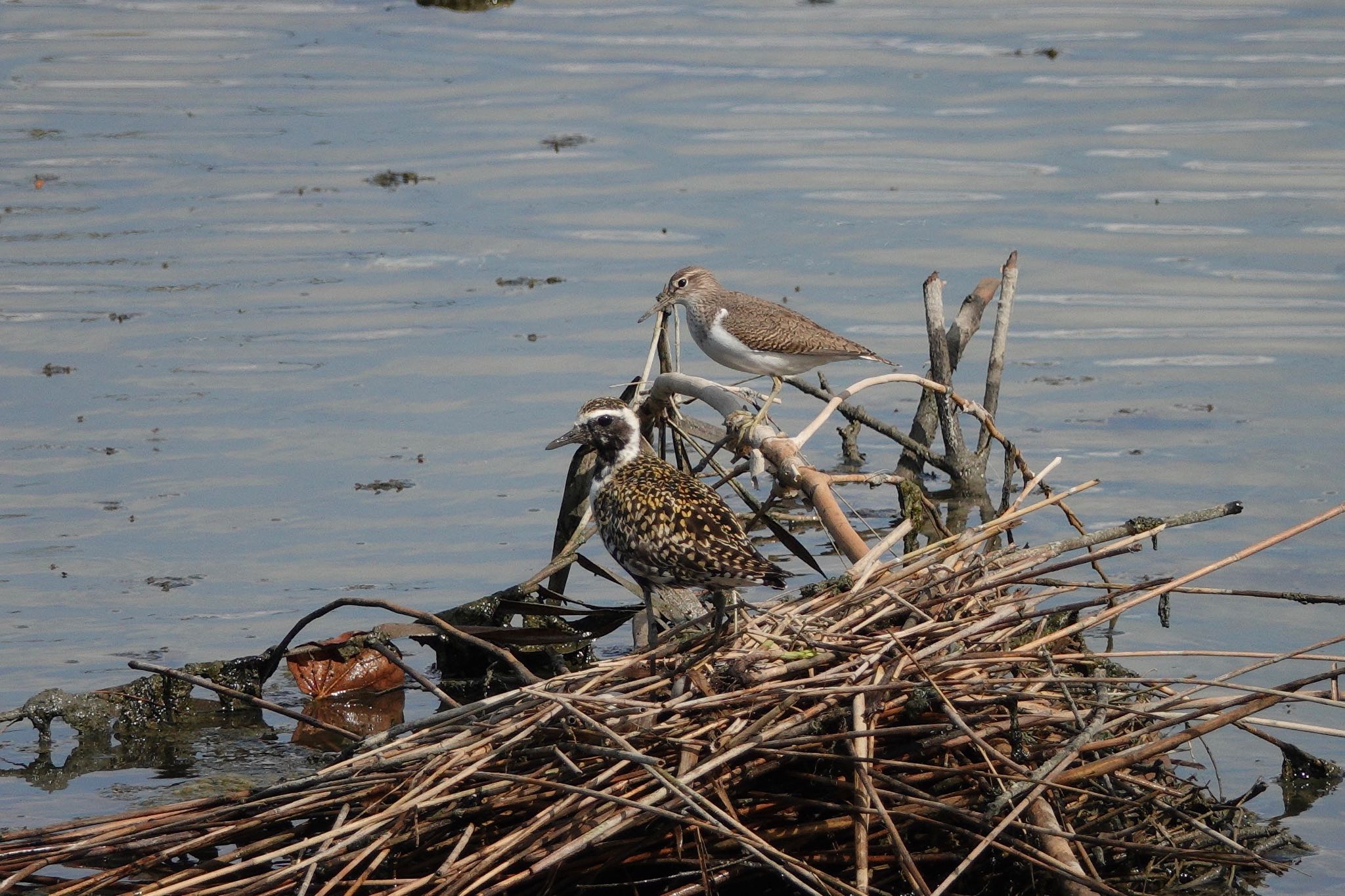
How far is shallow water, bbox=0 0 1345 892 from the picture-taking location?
1029 centimetres

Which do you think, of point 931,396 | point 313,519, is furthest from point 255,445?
point 931,396

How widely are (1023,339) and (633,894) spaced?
8803 millimetres

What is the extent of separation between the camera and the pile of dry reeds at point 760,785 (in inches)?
228

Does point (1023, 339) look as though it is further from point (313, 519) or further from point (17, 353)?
point (17, 353)

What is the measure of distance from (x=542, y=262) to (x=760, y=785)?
10047mm

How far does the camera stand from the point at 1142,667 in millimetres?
8883

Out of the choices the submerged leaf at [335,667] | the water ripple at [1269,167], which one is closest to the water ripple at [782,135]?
the water ripple at [1269,167]

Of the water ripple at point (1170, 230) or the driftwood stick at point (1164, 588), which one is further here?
the water ripple at point (1170, 230)

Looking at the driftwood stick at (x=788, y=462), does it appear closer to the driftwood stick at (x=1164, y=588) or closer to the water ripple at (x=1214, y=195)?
the driftwood stick at (x=1164, y=588)

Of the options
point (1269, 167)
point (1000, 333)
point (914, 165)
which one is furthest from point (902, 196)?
point (1000, 333)

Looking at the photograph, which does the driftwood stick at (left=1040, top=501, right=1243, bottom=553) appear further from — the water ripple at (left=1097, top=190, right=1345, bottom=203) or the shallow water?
the water ripple at (left=1097, top=190, right=1345, bottom=203)

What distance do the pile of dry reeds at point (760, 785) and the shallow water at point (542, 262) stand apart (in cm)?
148

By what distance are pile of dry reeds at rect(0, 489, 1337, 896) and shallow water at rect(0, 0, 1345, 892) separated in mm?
1483

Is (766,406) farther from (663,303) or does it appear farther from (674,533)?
(674,533)
